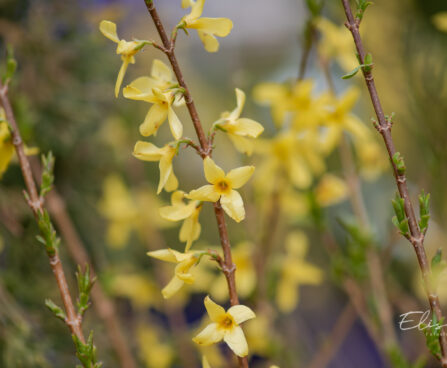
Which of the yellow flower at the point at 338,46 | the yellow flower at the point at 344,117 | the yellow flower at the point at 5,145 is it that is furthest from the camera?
the yellow flower at the point at 338,46

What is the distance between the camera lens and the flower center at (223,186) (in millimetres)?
439

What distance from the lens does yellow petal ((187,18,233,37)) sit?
451 mm

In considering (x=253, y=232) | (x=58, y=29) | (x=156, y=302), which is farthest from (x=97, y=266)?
(x=58, y=29)

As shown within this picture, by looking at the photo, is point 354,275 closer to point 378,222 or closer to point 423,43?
point 423,43

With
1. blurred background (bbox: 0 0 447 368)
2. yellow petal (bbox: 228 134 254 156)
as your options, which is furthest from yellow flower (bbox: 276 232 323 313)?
yellow petal (bbox: 228 134 254 156)

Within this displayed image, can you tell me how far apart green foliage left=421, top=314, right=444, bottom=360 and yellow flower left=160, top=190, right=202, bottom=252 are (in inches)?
8.8

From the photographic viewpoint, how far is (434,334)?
41cm

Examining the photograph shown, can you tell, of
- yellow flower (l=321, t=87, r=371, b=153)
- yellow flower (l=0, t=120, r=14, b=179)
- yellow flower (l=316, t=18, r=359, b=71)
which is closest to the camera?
yellow flower (l=0, t=120, r=14, b=179)

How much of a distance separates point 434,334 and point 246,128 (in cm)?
25

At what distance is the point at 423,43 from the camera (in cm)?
107

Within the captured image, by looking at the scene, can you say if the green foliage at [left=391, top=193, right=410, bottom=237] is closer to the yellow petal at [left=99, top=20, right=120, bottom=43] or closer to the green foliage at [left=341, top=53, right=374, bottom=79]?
Result: the green foliage at [left=341, top=53, right=374, bottom=79]

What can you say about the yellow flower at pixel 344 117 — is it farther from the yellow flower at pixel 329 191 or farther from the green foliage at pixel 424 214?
the green foliage at pixel 424 214

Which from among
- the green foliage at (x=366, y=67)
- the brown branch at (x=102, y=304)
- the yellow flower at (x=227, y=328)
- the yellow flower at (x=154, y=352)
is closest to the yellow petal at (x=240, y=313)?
the yellow flower at (x=227, y=328)

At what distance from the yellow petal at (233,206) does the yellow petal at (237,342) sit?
0.34 feet
